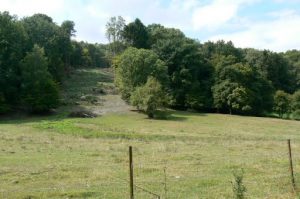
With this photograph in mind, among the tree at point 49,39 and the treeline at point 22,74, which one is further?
the tree at point 49,39

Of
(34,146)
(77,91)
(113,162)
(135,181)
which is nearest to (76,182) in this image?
(135,181)

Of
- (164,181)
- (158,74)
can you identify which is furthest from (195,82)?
(164,181)

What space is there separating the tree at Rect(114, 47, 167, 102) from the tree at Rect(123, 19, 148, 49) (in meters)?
22.6

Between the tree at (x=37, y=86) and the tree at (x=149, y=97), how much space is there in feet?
47.5

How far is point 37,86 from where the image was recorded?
78.1 metres

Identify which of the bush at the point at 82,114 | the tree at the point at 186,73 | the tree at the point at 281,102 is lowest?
the bush at the point at 82,114

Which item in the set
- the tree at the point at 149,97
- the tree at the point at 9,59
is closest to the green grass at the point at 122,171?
the tree at the point at 149,97

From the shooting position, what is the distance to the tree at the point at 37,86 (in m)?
77.0

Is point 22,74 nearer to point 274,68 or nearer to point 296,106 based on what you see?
point 296,106

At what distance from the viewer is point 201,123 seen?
237 ft

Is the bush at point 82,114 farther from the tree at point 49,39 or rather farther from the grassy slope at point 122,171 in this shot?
the grassy slope at point 122,171

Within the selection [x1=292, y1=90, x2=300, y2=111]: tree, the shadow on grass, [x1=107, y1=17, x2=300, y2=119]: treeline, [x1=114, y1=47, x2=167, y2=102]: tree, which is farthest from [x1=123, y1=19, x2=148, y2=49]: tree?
[x1=292, y1=90, x2=300, y2=111]: tree

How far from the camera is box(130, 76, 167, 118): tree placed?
76750 millimetres

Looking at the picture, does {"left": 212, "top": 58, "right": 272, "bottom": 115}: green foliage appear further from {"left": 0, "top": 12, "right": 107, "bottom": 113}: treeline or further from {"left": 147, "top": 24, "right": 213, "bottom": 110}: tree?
{"left": 0, "top": 12, "right": 107, "bottom": 113}: treeline
